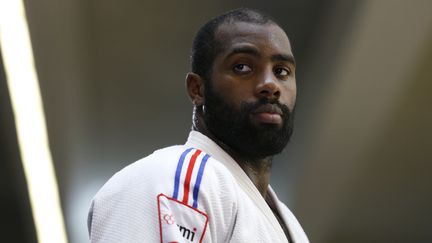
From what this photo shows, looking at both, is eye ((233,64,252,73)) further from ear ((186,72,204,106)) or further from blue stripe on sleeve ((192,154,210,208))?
blue stripe on sleeve ((192,154,210,208))

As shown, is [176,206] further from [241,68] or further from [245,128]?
[241,68]

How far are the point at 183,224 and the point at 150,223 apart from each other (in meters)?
0.09

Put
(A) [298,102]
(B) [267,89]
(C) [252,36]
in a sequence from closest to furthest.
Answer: (B) [267,89] → (C) [252,36] → (A) [298,102]

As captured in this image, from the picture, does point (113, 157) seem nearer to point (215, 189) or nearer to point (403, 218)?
point (403, 218)

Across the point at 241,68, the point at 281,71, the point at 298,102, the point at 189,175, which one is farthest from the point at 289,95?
the point at 298,102

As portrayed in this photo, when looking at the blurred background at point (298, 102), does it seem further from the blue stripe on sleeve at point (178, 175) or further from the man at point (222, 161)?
the blue stripe on sleeve at point (178, 175)

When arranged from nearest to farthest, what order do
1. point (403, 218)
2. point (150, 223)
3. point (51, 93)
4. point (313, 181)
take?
point (150, 223), point (51, 93), point (313, 181), point (403, 218)

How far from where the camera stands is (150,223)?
74.3 inches

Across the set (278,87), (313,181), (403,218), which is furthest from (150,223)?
(403,218)

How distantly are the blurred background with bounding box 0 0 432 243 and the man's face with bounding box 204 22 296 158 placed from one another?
4529mm

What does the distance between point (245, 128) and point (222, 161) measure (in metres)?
0.15

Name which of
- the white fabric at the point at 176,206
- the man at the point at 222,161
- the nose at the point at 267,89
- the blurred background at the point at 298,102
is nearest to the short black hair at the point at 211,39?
the man at the point at 222,161

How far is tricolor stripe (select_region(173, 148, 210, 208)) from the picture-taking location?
1.94 meters

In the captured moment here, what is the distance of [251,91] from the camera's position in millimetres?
2406
